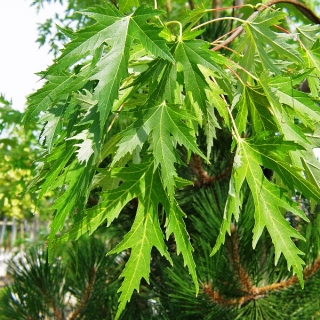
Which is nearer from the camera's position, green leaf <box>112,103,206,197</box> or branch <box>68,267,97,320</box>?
green leaf <box>112,103,206,197</box>

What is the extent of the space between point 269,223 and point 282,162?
0.08m

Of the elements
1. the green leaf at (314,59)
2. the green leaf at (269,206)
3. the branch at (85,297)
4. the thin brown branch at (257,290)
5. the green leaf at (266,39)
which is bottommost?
the thin brown branch at (257,290)

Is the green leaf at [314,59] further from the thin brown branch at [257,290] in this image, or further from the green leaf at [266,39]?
the thin brown branch at [257,290]

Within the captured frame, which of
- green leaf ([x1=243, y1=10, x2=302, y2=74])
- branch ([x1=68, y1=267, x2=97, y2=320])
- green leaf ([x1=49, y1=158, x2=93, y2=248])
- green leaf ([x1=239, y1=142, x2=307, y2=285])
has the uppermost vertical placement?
green leaf ([x1=243, y1=10, x2=302, y2=74])

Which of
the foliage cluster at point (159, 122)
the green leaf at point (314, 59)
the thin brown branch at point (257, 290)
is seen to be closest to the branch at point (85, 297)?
the thin brown branch at point (257, 290)

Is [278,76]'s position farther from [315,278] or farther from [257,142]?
[315,278]

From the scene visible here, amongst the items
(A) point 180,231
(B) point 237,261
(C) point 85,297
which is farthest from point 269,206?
(C) point 85,297

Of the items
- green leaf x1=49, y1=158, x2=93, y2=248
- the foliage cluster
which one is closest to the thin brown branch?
the foliage cluster

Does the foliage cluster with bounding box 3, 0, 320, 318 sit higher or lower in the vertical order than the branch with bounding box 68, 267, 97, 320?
higher

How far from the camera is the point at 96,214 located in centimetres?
51

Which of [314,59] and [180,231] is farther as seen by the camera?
[314,59]

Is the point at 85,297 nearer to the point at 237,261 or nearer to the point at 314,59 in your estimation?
the point at 237,261

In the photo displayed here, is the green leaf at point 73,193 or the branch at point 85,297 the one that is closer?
the green leaf at point 73,193

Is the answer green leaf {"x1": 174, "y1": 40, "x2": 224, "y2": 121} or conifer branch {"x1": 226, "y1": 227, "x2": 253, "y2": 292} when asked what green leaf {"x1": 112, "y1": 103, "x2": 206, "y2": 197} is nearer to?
green leaf {"x1": 174, "y1": 40, "x2": 224, "y2": 121}
